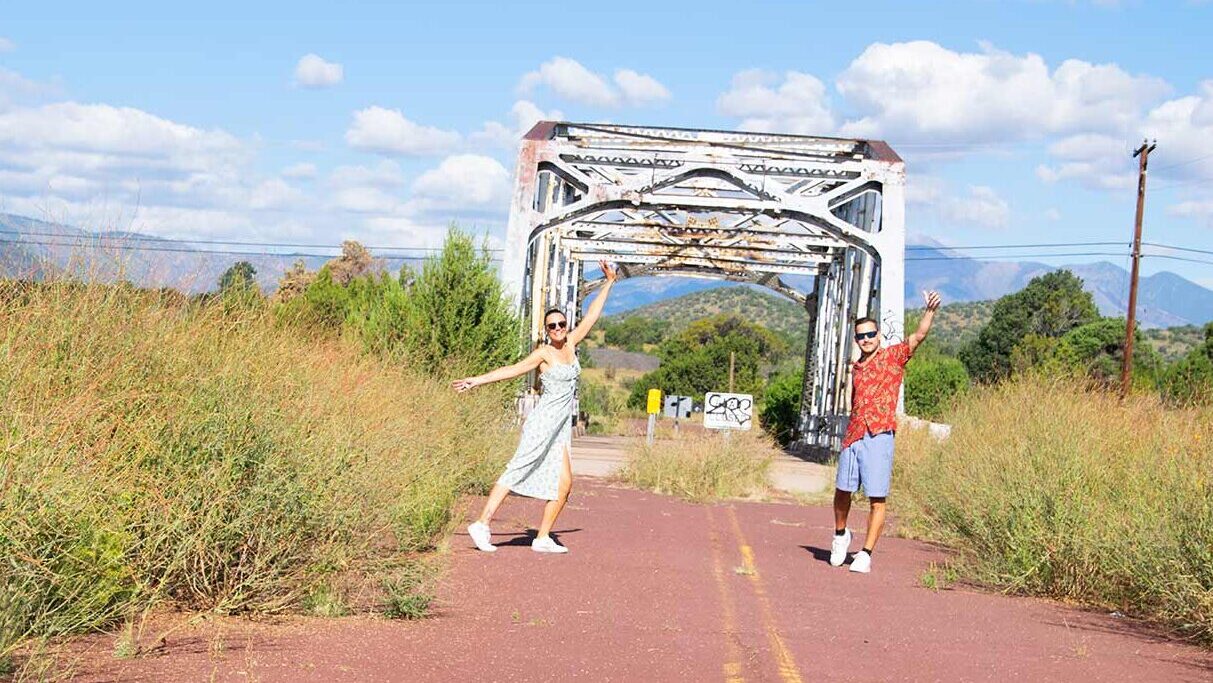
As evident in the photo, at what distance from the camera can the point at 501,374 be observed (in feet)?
41.4

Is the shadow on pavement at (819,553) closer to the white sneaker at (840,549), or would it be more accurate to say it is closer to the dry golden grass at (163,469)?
the white sneaker at (840,549)

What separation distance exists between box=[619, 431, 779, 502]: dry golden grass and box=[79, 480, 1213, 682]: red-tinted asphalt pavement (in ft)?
26.9

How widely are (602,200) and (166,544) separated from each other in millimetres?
23445

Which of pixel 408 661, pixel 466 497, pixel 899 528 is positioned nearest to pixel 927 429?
pixel 899 528

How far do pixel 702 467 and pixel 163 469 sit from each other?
1504cm

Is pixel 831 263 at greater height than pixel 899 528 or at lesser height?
greater

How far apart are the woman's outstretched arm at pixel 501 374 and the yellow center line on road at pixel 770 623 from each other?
2441mm

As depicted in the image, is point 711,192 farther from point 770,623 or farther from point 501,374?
point 770,623

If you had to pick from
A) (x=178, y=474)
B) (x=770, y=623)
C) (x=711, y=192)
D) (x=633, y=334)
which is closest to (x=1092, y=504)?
(x=770, y=623)

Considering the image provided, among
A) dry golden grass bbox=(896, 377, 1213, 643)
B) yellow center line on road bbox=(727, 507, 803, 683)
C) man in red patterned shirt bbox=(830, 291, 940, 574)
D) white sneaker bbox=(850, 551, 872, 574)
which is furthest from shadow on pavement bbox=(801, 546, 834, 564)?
dry golden grass bbox=(896, 377, 1213, 643)

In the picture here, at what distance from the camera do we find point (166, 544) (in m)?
8.20

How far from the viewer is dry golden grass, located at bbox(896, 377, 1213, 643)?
34.8 feet

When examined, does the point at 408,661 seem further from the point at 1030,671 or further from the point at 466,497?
the point at 466,497

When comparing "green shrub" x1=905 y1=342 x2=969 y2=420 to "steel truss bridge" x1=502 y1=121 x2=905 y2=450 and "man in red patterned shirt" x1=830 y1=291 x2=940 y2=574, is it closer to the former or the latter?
"steel truss bridge" x1=502 y1=121 x2=905 y2=450
